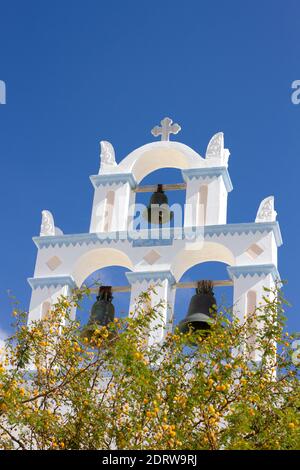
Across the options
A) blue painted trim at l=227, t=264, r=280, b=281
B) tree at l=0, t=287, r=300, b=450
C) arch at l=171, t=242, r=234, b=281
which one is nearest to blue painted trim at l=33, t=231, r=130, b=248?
arch at l=171, t=242, r=234, b=281

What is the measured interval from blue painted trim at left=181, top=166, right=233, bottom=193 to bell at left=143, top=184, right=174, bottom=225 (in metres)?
0.50

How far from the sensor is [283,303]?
11391 mm

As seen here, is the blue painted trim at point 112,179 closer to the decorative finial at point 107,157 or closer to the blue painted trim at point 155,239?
the decorative finial at point 107,157

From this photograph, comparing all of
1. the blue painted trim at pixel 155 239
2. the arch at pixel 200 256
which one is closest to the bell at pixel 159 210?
the blue painted trim at pixel 155 239

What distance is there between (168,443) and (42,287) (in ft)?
19.0

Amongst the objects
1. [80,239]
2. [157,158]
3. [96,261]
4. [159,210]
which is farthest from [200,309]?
[157,158]

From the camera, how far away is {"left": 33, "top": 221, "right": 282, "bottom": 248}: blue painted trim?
48.8ft

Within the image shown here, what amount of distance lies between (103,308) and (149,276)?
815 millimetres

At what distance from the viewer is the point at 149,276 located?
48.6 feet

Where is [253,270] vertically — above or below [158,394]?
above

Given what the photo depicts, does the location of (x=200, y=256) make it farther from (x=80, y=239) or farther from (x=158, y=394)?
(x=158, y=394)

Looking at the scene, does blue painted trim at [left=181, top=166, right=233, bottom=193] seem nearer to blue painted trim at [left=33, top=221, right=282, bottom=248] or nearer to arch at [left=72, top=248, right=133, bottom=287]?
blue painted trim at [left=33, top=221, right=282, bottom=248]

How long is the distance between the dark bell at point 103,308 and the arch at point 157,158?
1.97m
